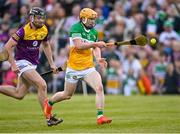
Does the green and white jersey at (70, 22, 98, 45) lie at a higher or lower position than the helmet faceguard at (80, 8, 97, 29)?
lower

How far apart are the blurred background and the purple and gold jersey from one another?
11018 mm

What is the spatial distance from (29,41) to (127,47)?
40.1 ft

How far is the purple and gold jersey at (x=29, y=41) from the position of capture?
15742mm

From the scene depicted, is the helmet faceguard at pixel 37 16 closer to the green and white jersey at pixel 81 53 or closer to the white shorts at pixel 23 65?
the green and white jersey at pixel 81 53

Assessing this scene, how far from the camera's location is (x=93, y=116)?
17609mm

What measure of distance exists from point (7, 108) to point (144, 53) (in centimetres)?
905

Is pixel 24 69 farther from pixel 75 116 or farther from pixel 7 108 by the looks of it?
pixel 7 108

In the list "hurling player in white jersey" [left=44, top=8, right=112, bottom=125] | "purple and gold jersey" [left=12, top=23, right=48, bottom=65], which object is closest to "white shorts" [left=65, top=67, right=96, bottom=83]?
"hurling player in white jersey" [left=44, top=8, right=112, bottom=125]

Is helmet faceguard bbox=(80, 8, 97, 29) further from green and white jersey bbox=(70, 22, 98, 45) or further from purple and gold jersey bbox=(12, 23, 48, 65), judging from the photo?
purple and gold jersey bbox=(12, 23, 48, 65)

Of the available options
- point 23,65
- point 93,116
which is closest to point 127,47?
point 93,116

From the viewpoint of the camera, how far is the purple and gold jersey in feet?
51.6

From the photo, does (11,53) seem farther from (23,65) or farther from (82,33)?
(82,33)

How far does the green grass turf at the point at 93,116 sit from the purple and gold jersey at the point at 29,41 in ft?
4.69

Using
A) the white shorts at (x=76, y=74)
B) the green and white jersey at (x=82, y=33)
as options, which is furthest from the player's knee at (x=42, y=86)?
the green and white jersey at (x=82, y=33)
